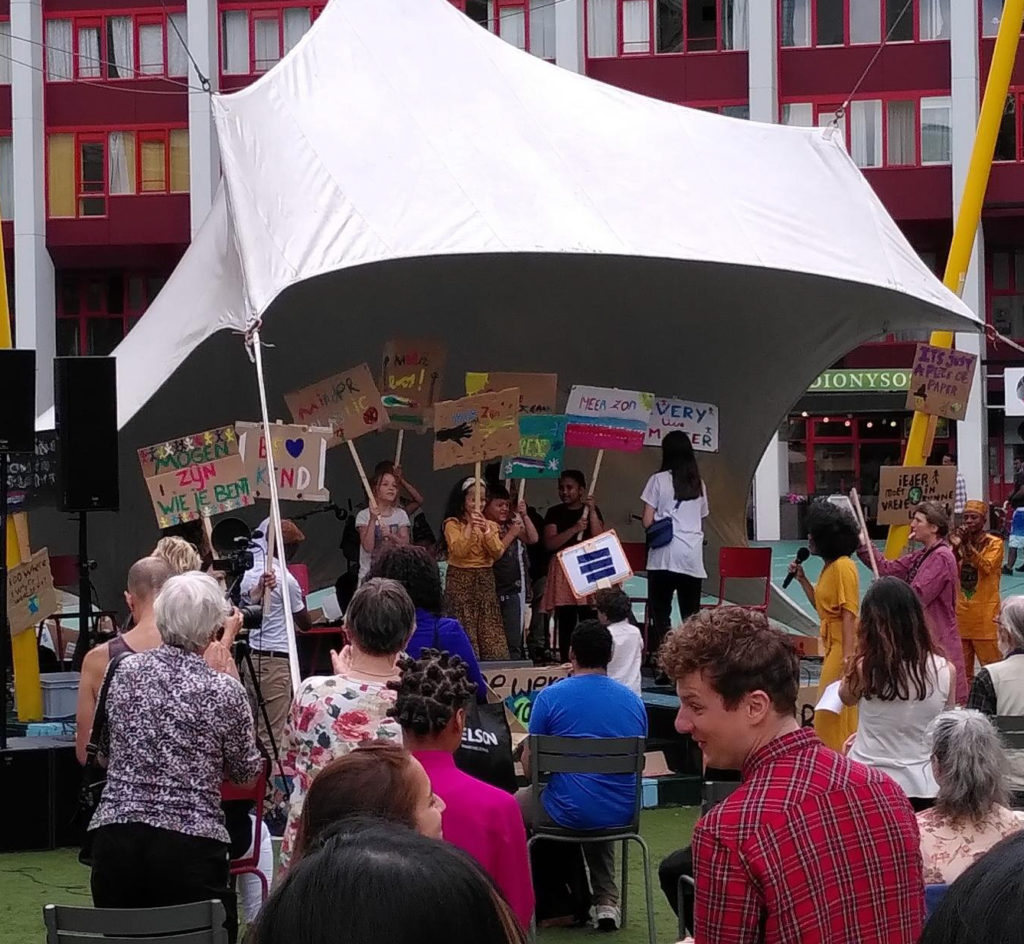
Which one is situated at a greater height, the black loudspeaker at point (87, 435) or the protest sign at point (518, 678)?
the black loudspeaker at point (87, 435)

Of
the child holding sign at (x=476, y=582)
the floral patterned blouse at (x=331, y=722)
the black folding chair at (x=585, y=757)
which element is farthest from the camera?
the child holding sign at (x=476, y=582)

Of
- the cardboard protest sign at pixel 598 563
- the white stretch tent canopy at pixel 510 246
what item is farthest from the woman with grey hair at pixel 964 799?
the cardboard protest sign at pixel 598 563

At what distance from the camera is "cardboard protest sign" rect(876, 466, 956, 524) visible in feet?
34.9

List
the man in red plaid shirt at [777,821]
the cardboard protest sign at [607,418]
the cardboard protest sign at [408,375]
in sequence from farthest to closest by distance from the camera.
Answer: the cardboard protest sign at [607,418] < the cardboard protest sign at [408,375] < the man in red plaid shirt at [777,821]

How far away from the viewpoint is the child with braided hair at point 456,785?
12.2 ft

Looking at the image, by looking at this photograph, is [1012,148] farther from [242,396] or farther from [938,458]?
[242,396]

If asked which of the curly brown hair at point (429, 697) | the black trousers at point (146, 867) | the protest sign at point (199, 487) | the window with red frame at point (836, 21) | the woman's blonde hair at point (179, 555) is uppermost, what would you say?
the window with red frame at point (836, 21)

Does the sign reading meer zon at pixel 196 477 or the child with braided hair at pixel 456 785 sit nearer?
the child with braided hair at pixel 456 785

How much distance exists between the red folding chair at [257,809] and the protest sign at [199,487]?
3640 millimetres

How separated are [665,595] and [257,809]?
657 cm

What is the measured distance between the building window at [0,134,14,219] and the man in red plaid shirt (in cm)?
3369

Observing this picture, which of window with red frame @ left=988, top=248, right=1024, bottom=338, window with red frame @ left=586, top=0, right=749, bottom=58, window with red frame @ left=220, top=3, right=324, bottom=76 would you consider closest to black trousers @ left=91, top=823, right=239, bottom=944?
window with red frame @ left=586, top=0, right=749, bottom=58

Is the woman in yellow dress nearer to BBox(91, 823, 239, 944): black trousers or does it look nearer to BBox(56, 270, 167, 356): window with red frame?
BBox(91, 823, 239, 944): black trousers

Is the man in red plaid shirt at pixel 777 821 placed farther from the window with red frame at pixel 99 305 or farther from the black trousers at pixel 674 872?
the window with red frame at pixel 99 305
